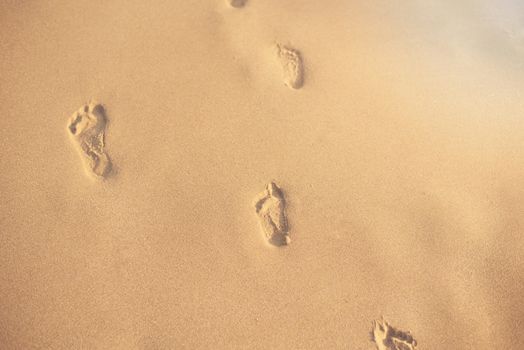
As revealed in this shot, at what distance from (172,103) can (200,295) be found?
102cm

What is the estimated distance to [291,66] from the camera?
200 cm

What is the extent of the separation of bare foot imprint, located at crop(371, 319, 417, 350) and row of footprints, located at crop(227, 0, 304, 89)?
4.33 feet

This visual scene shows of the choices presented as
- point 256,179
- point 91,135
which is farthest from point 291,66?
point 91,135

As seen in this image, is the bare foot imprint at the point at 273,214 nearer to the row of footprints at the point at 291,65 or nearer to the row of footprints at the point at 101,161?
the row of footprints at the point at 101,161

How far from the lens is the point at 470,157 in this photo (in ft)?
6.11

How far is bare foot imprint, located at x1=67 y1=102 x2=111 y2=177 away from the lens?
1.73 m

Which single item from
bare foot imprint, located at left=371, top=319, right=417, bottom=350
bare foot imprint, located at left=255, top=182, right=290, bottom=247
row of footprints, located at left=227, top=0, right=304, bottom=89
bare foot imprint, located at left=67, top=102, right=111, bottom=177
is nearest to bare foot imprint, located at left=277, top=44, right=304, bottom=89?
row of footprints, located at left=227, top=0, right=304, bottom=89

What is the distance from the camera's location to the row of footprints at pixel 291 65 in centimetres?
197

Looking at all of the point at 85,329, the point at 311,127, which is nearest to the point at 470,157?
the point at 311,127

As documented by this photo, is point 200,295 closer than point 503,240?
Yes

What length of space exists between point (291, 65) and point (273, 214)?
2.97ft

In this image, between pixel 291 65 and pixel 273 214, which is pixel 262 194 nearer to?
pixel 273 214

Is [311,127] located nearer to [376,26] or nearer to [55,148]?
[376,26]

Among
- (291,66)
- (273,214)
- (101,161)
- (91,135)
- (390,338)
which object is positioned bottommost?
(390,338)
